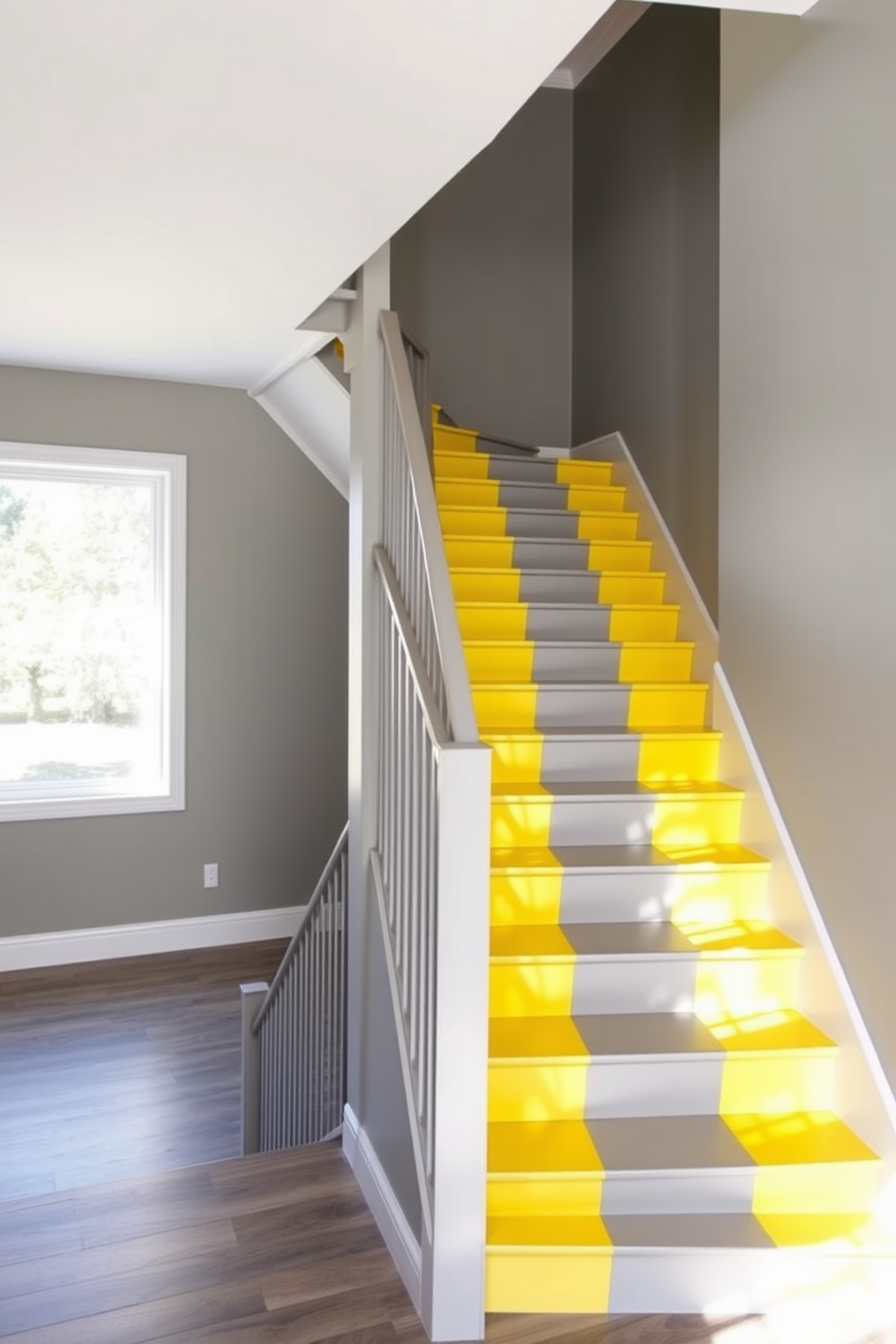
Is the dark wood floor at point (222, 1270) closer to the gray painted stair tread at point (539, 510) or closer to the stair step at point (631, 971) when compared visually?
the stair step at point (631, 971)

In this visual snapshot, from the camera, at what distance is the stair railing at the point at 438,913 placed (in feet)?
6.40

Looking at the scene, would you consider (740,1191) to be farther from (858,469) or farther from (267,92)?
(267,92)

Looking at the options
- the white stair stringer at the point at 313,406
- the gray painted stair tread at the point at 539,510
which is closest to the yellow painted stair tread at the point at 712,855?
the gray painted stair tread at the point at 539,510

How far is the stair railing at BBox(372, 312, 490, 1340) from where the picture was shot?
6.40 feet

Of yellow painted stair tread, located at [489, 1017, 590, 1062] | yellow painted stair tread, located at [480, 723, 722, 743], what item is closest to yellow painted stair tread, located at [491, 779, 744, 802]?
yellow painted stair tread, located at [480, 723, 722, 743]

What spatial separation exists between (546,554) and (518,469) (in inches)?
24.7

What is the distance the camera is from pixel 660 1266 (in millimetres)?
2021

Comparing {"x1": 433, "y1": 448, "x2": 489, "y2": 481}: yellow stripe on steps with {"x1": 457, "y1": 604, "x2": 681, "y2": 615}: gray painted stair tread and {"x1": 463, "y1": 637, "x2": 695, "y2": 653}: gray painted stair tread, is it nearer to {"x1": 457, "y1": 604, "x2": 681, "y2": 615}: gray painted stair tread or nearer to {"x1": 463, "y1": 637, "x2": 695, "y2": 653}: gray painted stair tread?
{"x1": 457, "y1": 604, "x2": 681, "y2": 615}: gray painted stair tread

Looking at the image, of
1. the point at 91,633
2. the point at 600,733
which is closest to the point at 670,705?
the point at 600,733

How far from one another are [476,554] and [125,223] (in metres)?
1.59

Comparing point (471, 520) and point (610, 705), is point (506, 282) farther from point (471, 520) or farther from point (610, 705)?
→ point (610, 705)

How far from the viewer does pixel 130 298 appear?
317 cm

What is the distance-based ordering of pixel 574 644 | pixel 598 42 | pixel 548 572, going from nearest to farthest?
pixel 574 644 < pixel 548 572 < pixel 598 42

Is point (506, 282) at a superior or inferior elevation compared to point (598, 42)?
inferior
